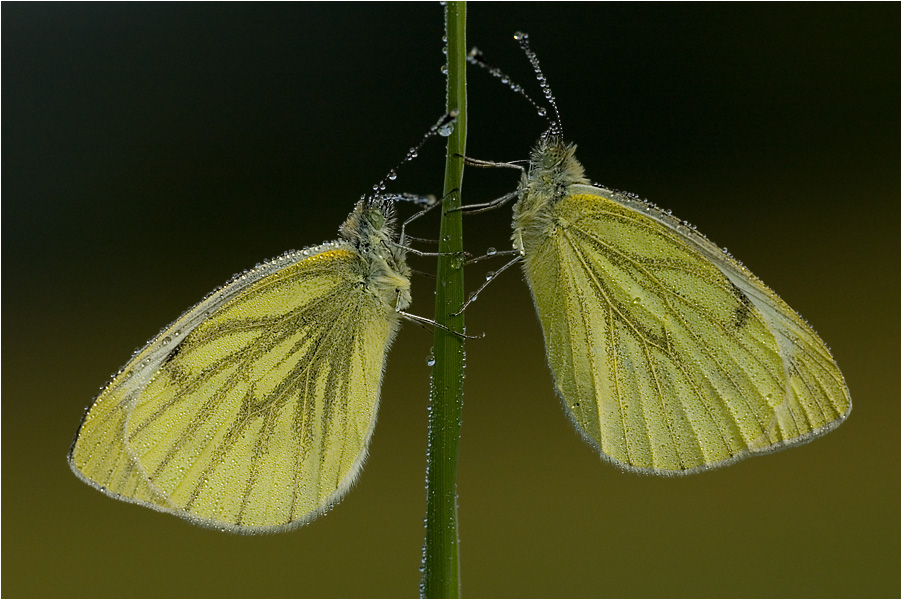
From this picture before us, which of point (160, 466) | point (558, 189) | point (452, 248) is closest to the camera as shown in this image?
point (452, 248)

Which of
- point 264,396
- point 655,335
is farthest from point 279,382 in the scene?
point 655,335

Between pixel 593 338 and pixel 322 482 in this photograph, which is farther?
pixel 593 338

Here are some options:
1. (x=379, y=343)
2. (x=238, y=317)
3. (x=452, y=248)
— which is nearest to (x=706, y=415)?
(x=379, y=343)

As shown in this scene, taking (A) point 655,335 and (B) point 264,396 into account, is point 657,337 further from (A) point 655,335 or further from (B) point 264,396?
(B) point 264,396

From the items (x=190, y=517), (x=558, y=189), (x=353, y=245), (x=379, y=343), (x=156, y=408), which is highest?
(x=558, y=189)

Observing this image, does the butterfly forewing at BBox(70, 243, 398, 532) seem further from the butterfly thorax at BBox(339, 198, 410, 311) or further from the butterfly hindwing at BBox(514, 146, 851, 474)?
the butterfly hindwing at BBox(514, 146, 851, 474)

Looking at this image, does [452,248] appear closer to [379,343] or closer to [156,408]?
[379,343]

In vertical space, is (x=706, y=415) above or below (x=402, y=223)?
below
